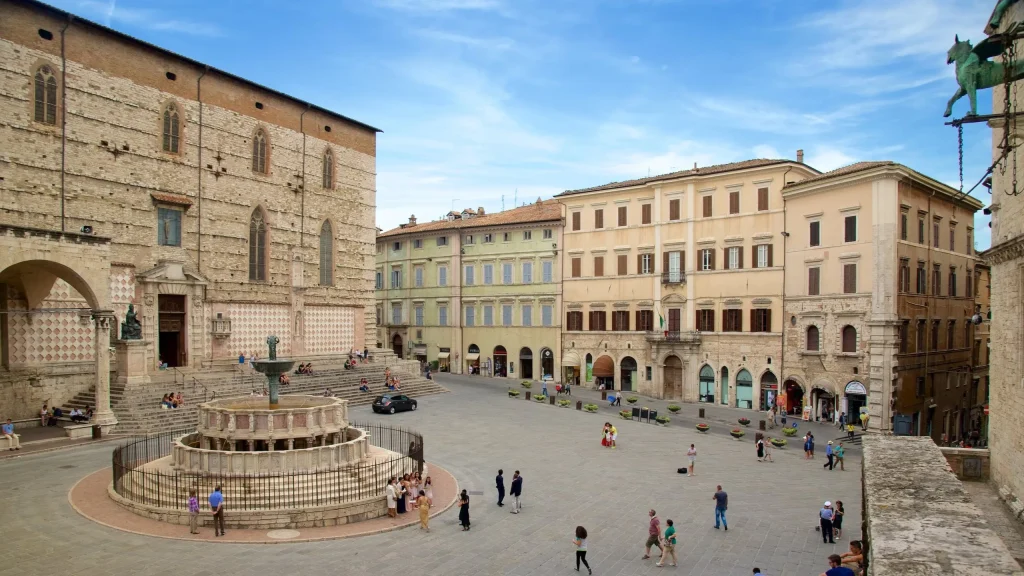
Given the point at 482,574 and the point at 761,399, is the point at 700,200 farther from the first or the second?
the point at 482,574

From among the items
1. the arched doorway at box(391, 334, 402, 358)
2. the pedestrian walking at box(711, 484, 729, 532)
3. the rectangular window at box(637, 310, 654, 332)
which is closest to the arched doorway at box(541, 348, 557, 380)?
the rectangular window at box(637, 310, 654, 332)

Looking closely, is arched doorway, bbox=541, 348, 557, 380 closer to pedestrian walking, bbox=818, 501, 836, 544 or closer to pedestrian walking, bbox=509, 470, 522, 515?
pedestrian walking, bbox=509, 470, 522, 515

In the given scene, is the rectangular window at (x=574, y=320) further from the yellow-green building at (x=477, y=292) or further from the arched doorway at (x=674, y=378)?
the arched doorway at (x=674, y=378)

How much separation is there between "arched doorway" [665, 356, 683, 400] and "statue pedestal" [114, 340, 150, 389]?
30.1 m

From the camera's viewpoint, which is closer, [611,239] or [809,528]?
[809,528]

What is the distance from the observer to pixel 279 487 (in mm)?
16484

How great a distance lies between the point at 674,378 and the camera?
43625mm

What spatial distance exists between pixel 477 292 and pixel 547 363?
823 cm

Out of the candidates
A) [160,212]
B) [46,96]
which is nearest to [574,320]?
[160,212]

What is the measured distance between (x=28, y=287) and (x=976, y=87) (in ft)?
109

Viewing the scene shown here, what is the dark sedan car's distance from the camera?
108ft

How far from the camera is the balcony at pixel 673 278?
4294 centimetres

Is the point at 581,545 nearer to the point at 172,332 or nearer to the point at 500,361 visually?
the point at 172,332

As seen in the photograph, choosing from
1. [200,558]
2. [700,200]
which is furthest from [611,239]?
[200,558]
